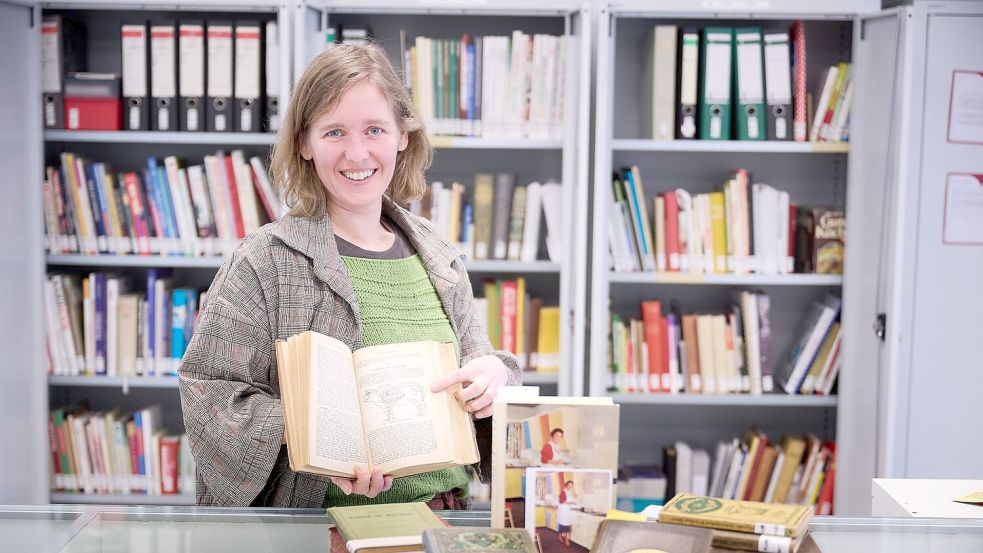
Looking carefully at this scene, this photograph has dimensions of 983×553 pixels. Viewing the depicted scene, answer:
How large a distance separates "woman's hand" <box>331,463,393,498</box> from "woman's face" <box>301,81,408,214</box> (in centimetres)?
50

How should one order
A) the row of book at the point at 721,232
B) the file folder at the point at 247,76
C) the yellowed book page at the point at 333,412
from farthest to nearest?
the row of book at the point at 721,232, the file folder at the point at 247,76, the yellowed book page at the point at 333,412

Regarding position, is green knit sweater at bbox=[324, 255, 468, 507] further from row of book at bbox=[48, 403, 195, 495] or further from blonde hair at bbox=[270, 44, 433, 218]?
row of book at bbox=[48, 403, 195, 495]

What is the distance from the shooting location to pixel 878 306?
3.13 metres

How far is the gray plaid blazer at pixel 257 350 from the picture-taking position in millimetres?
1461

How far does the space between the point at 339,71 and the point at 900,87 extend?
216cm

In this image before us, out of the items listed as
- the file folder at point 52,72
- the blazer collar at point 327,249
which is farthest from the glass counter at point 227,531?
the file folder at point 52,72

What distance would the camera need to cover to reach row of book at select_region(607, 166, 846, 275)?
3.26 m

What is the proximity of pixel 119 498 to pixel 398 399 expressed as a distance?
7.99 ft

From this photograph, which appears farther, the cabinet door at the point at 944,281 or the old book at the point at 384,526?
the cabinet door at the point at 944,281

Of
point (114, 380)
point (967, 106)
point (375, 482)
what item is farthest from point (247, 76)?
point (967, 106)

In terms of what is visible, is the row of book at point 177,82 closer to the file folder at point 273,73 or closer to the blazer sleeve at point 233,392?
the file folder at point 273,73

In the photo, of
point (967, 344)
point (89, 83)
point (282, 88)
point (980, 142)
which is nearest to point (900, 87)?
point (980, 142)

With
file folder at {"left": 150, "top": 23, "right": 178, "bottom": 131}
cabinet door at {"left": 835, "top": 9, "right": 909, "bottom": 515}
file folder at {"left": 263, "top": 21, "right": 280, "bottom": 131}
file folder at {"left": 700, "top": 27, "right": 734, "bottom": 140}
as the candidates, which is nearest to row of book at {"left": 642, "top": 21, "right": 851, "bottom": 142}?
file folder at {"left": 700, "top": 27, "right": 734, "bottom": 140}

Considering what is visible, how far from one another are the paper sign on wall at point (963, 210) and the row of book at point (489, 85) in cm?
134
